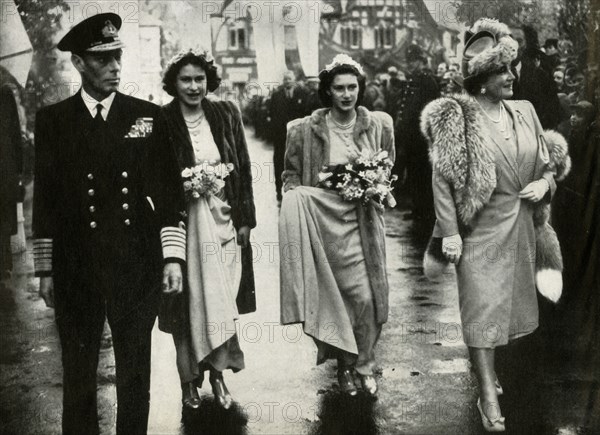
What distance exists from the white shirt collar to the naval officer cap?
10.8 inches

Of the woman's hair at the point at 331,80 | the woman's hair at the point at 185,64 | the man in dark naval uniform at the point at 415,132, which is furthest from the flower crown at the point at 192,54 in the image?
the man in dark naval uniform at the point at 415,132

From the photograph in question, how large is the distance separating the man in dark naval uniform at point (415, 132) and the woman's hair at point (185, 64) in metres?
1.14

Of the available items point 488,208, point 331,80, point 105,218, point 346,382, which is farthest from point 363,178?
point 105,218

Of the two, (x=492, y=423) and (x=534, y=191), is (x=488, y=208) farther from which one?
(x=492, y=423)

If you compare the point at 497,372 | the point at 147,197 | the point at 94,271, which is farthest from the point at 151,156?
the point at 497,372

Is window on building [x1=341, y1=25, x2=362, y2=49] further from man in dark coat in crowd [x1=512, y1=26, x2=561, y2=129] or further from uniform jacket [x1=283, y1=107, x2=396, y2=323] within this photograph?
man in dark coat in crowd [x1=512, y1=26, x2=561, y2=129]

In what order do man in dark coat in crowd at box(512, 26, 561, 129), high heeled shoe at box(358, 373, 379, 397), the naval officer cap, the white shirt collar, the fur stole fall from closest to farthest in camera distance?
the white shirt collar → the naval officer cap → the fur stole → high heeled shoe at box(358, 373, 379, 397) → man in dark coat in crowd at box(512, 26, 561, 129)

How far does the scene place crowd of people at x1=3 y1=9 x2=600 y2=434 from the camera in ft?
14.9

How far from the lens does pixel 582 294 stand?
518cm

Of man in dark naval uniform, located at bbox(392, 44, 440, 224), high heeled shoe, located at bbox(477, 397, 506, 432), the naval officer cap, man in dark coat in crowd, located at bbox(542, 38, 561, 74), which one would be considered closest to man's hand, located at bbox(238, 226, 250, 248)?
man in dark naval uniform, located at bbox(392, 44, 440, 224)

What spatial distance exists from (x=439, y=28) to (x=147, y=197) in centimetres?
210

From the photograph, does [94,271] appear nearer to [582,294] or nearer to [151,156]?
[151,156]

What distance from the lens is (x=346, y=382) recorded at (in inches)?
195

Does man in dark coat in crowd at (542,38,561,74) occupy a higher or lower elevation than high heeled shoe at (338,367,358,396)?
higher
